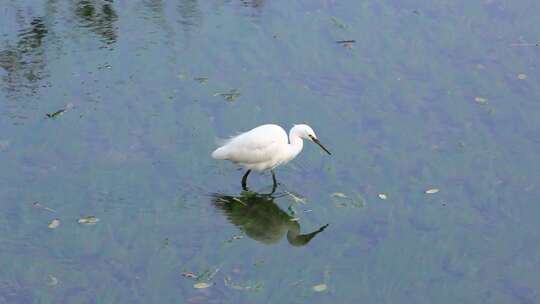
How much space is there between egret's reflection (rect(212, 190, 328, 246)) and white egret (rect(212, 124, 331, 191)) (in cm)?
24

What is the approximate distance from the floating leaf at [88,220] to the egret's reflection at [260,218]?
1036mm

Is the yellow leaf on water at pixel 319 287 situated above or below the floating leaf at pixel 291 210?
above

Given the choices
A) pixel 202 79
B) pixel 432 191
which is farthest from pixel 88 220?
pixel 432 191

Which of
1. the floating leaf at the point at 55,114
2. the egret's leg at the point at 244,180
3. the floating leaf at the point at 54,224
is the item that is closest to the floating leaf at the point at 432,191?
the egret's leg at the point at 244,180

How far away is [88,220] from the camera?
25.3 feet

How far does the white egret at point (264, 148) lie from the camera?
818 cm

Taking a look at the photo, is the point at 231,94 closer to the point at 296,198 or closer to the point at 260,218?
the point at 296,198

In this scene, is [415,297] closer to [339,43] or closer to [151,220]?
[151,220]

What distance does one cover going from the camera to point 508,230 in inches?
316

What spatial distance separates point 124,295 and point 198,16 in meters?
5.50

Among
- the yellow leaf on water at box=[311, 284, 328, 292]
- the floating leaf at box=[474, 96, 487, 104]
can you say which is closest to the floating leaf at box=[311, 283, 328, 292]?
the yellow leaf on water at box=[311, 284, 328, 292]

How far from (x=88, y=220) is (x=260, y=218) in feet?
4.77

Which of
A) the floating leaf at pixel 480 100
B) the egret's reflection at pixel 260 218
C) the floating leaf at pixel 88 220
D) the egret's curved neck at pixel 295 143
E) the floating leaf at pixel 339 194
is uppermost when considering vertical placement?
the egret's curved neck at pixel 295 143

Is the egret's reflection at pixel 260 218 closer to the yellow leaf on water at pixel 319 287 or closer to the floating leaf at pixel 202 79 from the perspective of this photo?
the yellow leaf on water at pixel 319 287
